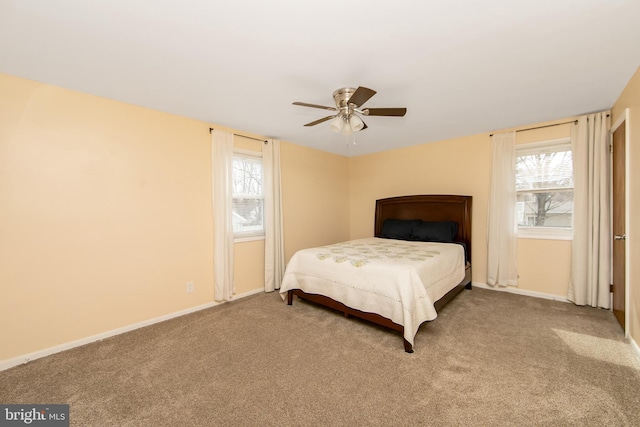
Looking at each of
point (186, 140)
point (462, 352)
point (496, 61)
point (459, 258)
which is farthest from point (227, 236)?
point (496, 61)

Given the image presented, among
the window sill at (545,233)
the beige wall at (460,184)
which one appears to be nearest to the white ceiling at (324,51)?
the beige wall at (460,184)

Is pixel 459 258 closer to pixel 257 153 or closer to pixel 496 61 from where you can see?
pixel 496 61

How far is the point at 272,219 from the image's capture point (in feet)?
12.5

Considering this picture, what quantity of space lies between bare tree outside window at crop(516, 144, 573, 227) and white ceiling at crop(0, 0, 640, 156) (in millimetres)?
681

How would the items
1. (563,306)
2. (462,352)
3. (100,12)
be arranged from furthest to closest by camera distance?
(563,306) → (462,352) → (100,12)

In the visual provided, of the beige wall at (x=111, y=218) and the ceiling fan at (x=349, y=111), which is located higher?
the ceiling fan at (x=349, y=111)

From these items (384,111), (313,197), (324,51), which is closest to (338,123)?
(384,111)

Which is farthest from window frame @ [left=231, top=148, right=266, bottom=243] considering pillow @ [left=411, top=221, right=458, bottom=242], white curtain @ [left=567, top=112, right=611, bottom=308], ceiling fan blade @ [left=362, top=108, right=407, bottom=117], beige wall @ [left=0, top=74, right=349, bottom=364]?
white curtain @ [left=567, top=112, right=611, bottom=308]

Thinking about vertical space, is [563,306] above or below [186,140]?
below

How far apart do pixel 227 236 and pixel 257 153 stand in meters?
1.30

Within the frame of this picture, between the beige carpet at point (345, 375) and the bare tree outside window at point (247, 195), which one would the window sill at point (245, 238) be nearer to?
the bare tree outside window at point (247, 195)

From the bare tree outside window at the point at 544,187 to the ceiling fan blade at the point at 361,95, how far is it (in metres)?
2.90

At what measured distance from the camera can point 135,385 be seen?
1.80 meters

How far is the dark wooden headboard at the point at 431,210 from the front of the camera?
3872 mm
